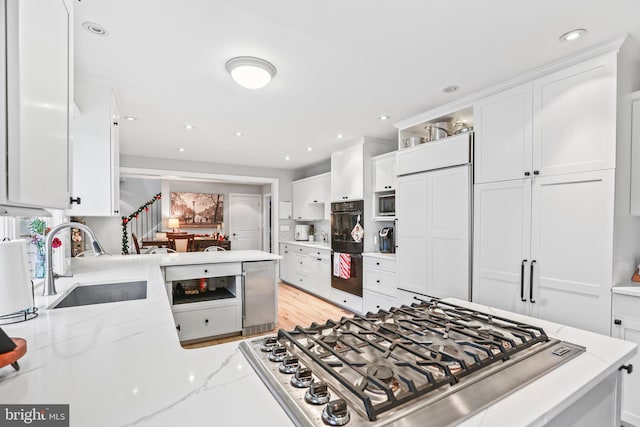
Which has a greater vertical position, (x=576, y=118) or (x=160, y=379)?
(x=576, y=118)

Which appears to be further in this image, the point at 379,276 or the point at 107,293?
the point at 379,276

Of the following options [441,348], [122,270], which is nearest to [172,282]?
[122,270]

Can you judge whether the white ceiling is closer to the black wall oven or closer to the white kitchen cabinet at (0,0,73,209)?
the white kitchen cabinet at (0,0,73,209)

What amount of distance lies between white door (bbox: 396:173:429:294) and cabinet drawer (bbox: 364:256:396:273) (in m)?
0.20

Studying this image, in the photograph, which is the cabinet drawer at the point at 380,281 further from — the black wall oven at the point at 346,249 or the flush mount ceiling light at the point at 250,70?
the flush mount ceiling light at the point at 250,70

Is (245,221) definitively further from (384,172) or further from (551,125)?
(551,125)

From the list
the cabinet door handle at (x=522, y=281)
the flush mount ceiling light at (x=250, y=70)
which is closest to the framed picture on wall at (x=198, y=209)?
the flush mount ceiling light at (x=250, y=70)

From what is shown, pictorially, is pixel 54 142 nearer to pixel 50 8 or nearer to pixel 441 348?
pixel 50 8

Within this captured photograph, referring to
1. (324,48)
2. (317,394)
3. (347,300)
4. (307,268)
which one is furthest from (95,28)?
(307,268)

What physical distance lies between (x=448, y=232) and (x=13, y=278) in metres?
2.93

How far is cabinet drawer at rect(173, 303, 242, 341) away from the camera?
309cm

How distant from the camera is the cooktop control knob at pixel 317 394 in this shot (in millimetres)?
685

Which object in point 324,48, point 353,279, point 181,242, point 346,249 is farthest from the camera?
point 181,242

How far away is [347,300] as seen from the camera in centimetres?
→ 439
